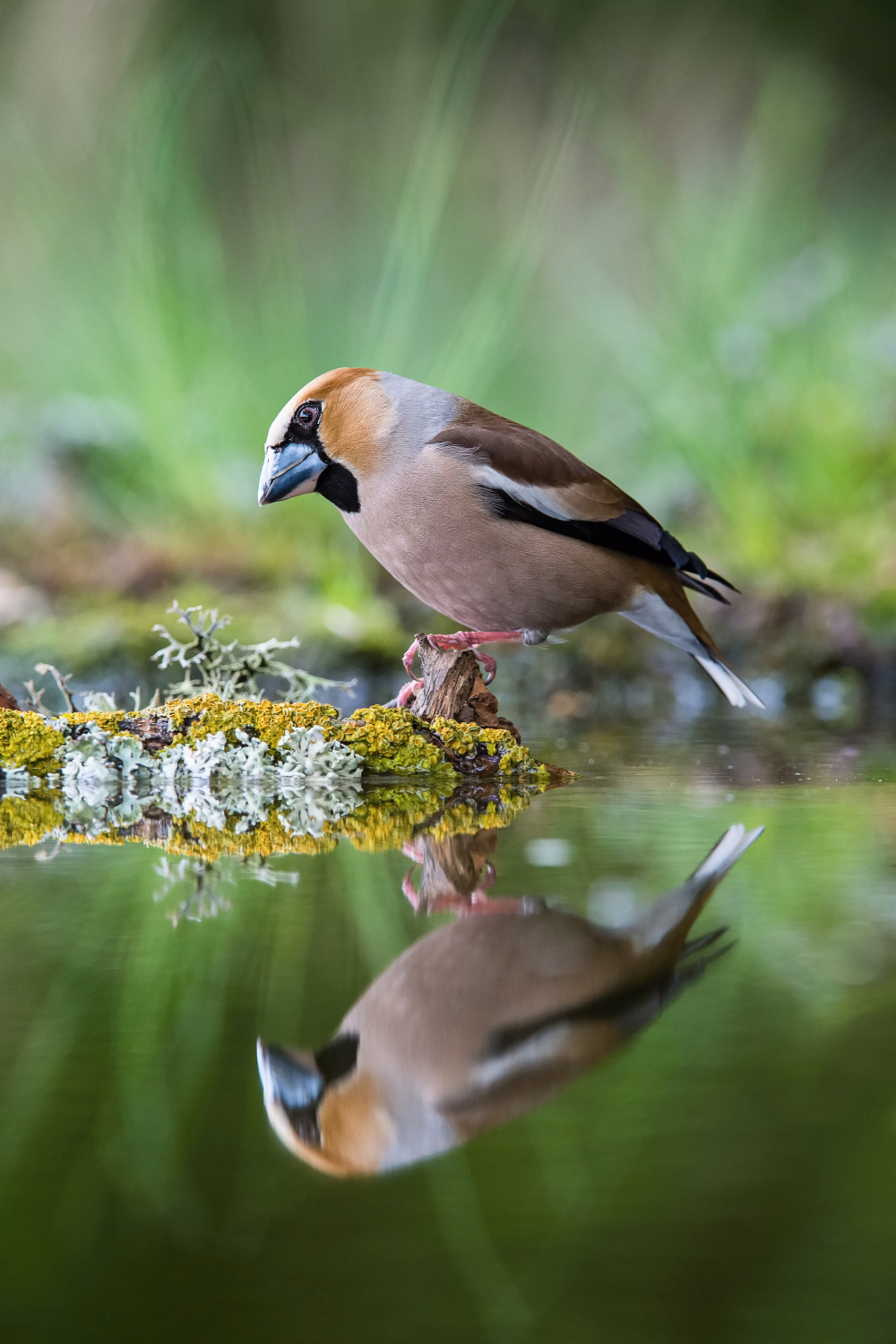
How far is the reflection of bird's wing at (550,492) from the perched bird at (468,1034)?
174 centimetres

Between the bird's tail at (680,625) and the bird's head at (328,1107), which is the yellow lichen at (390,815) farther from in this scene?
the bird's head at (328,1107)

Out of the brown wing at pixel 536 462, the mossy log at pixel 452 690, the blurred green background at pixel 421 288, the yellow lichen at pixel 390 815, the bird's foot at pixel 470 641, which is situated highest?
the blurred green background at pixel 421 288

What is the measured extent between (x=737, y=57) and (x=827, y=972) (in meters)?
8.83

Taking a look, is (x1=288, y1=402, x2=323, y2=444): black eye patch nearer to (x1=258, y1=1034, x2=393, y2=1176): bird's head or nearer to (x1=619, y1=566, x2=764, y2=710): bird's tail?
(x1=619, y1=566, x2=764, y2=710): bird's tail

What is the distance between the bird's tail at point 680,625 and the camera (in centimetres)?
394

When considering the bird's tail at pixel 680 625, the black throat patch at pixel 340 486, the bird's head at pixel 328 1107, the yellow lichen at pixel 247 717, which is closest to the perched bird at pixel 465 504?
the black throat patch at pixel 340 486

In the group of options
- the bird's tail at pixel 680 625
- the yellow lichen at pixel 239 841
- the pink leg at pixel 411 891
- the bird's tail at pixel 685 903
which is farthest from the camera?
the bird's tail at pixel 680 625

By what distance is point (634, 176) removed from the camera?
7.66m

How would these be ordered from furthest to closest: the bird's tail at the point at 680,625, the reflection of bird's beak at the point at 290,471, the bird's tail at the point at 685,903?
the bird's tail at the point at 680,625, the reflection of bird's beak at the point at 290,471, the bird's tail at the point at 685,903

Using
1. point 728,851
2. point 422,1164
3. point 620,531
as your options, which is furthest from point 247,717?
point 422,1164

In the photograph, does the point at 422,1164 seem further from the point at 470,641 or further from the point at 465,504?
the point at 470,641

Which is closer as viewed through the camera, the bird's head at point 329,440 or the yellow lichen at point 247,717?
the bird's head at point 329,440

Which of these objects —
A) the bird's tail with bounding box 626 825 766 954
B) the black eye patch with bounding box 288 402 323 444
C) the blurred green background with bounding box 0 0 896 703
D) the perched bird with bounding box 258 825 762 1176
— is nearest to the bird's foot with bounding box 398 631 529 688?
the black eye patch with bounding box 288 402 323 444

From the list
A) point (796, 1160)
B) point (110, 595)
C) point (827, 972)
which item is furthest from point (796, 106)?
point (796, 1160)
